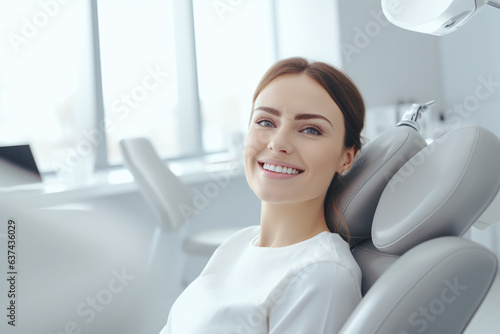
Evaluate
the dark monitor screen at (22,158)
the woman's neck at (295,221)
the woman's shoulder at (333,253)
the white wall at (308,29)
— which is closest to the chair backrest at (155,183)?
the dark monitor screen at (22,158)

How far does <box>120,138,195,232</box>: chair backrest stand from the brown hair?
1.02 metres

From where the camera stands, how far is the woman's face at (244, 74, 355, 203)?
964mm

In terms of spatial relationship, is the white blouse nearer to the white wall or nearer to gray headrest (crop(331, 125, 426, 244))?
gray headrest (crop(331, 125, 426, 244))

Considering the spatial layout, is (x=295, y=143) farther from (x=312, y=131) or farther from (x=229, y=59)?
(x=229, y=59)

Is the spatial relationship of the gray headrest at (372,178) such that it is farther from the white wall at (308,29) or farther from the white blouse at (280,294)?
the white wall at (308,29)

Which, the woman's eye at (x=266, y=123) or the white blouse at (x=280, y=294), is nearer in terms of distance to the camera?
the white blouse at (x=280, y=294)

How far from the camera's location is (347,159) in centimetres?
104

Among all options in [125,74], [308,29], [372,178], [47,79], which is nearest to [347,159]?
[372,178]

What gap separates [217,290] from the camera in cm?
98

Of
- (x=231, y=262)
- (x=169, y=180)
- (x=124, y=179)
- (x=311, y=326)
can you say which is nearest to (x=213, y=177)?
(x=124, y=179)

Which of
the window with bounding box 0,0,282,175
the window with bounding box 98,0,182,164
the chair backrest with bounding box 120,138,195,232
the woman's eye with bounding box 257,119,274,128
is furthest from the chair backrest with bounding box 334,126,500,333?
the window with bounding box 98,0,182,164

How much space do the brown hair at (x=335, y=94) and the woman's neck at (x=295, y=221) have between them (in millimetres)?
34

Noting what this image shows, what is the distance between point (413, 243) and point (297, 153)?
0.94 feet

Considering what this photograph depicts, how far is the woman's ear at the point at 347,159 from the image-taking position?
104cm
